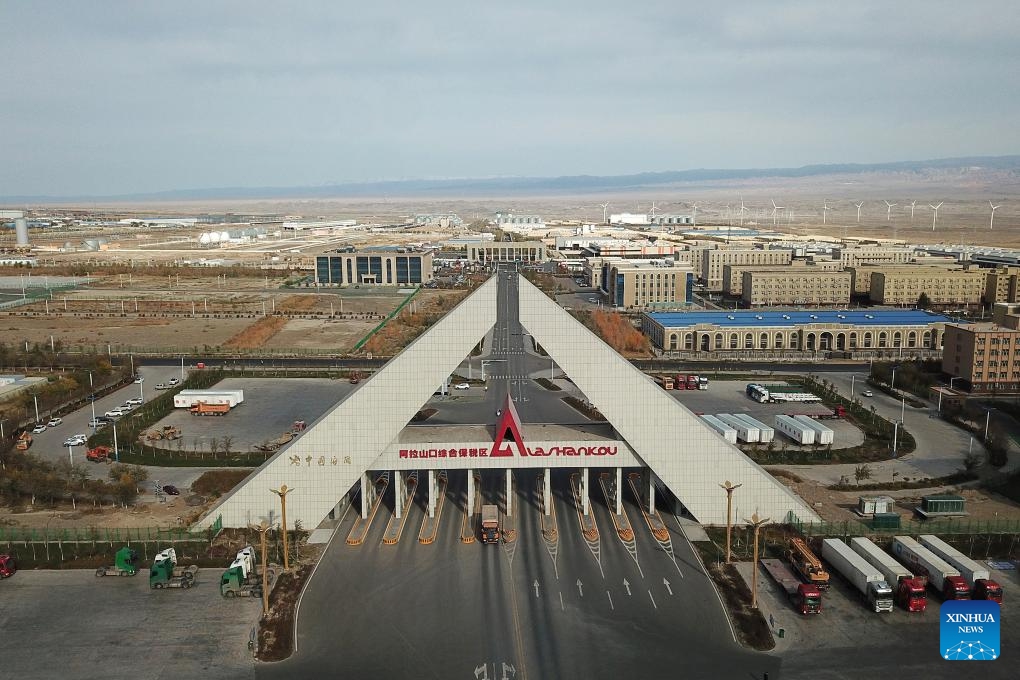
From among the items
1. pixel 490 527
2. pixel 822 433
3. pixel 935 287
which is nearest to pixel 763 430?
pixel 822 433

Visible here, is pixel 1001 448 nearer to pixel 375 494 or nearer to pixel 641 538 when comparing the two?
pixel 641 538

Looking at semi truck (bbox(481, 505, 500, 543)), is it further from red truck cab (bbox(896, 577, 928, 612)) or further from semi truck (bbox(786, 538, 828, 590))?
red truck cab (bbox(896, 577, 928, 612))

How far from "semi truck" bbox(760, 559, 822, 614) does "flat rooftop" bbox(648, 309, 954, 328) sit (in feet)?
118

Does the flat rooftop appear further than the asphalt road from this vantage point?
Yes

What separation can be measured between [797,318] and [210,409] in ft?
136

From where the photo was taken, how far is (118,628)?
60.2ft

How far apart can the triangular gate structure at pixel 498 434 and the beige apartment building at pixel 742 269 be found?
Answer: 62.4 metres

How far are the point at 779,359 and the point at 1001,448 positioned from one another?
848 inches

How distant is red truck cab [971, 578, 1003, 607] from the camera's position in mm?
19016

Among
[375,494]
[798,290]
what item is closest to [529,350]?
[375,494]

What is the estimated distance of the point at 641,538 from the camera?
75.6 feet

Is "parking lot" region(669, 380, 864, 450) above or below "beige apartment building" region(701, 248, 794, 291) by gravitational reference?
below

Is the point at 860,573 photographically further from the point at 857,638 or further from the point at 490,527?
the point at 490,527

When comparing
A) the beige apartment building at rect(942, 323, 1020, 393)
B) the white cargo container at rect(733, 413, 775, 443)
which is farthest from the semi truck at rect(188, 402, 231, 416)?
the beige apartment building at rect(942, 323, 1020, 393)
